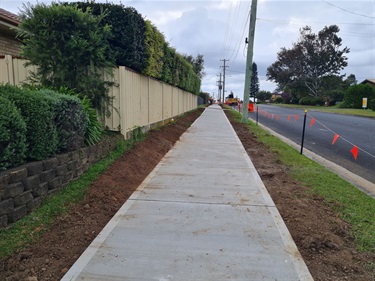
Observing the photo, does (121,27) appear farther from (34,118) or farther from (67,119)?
(34,118)

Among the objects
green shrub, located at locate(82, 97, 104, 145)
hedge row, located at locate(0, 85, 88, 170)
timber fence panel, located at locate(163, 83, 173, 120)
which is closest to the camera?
hedge row, located at locate(0, 85, 88, 170)

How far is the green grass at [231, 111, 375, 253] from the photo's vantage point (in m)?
3.90

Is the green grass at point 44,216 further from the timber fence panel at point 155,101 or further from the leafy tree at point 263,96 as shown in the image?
the leafy tree at point 263,96

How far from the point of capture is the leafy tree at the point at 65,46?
6418 millimetres

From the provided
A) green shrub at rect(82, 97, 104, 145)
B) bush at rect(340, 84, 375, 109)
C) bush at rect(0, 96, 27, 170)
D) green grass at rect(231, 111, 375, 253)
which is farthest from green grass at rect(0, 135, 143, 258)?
bush at rect(340, 84, 375, 109)

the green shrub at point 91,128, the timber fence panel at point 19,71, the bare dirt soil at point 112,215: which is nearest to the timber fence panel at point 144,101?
the timber fence panel at point 19,71

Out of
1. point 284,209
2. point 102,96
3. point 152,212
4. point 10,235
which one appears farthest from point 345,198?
point 102,96

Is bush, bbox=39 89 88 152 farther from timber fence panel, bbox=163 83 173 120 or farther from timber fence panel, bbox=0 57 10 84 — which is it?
timber fence panel, bbox=163 83 173 120

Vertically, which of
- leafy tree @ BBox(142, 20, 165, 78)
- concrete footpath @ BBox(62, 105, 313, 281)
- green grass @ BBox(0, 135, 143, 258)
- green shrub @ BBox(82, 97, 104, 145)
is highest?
leafy tree @ BBox(142, 20, 165, 78)

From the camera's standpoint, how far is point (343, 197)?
17.2 feet

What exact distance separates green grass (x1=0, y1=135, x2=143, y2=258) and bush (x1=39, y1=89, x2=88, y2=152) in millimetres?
584

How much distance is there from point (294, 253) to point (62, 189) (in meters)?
3.31

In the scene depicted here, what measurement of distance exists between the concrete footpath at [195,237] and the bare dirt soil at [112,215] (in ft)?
0.51

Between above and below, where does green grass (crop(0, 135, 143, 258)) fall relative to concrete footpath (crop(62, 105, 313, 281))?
above
